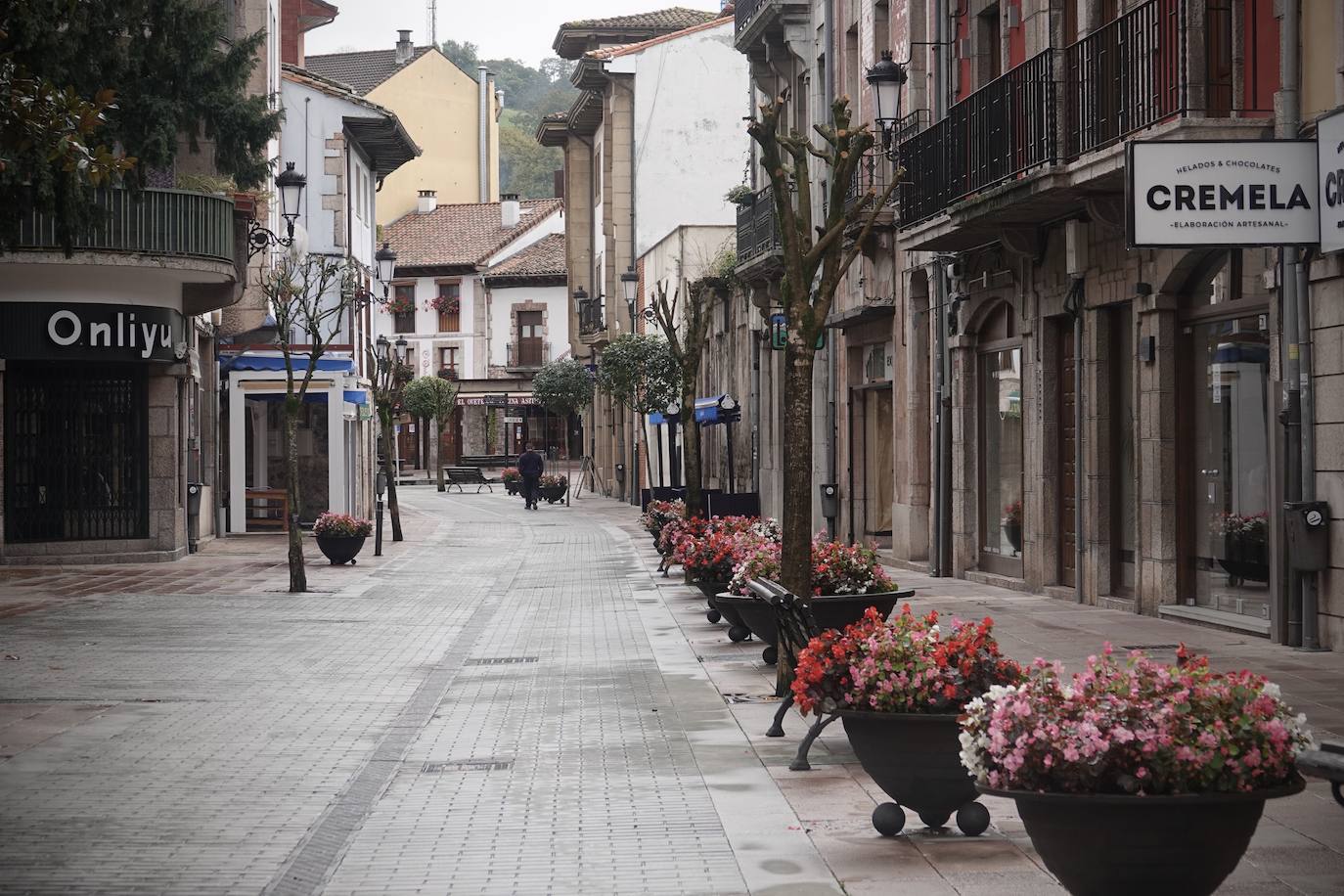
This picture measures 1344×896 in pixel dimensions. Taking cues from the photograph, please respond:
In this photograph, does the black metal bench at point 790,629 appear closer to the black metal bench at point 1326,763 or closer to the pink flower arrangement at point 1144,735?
the pink flower arrangement at point 1144,735

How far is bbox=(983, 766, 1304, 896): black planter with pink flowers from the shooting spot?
524 cm

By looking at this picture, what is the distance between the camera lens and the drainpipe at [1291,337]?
535 inches

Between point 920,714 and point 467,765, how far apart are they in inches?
125

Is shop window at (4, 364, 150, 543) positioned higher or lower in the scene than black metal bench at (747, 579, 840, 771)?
higher

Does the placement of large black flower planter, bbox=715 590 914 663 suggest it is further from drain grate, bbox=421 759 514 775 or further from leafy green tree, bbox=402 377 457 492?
leafy green tree, bbox=402 377 457 492

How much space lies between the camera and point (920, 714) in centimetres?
704

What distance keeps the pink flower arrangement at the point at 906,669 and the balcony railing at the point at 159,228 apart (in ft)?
60.0

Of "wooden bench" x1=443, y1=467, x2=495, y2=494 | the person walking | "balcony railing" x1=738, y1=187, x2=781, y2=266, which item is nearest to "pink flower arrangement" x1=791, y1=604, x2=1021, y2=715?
"balcony railing" x1=738, y1=187, x2=781, y2=266

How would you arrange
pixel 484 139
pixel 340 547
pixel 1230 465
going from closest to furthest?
pixel 1230 465
pixel 340 547
pixel 484 139

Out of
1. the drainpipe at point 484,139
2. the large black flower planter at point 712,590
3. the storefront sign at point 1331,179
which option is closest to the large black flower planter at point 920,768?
the storefront sign at point 1331,179

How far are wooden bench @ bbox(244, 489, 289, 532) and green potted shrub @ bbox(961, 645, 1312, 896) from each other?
103ft

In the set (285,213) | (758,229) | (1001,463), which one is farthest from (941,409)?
(285,213)

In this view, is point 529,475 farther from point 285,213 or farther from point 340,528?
point 340,528

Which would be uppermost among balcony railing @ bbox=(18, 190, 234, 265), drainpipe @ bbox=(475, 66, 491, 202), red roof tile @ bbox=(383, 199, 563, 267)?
drainpipe @ bbox=(475, 66, 491, 202)
